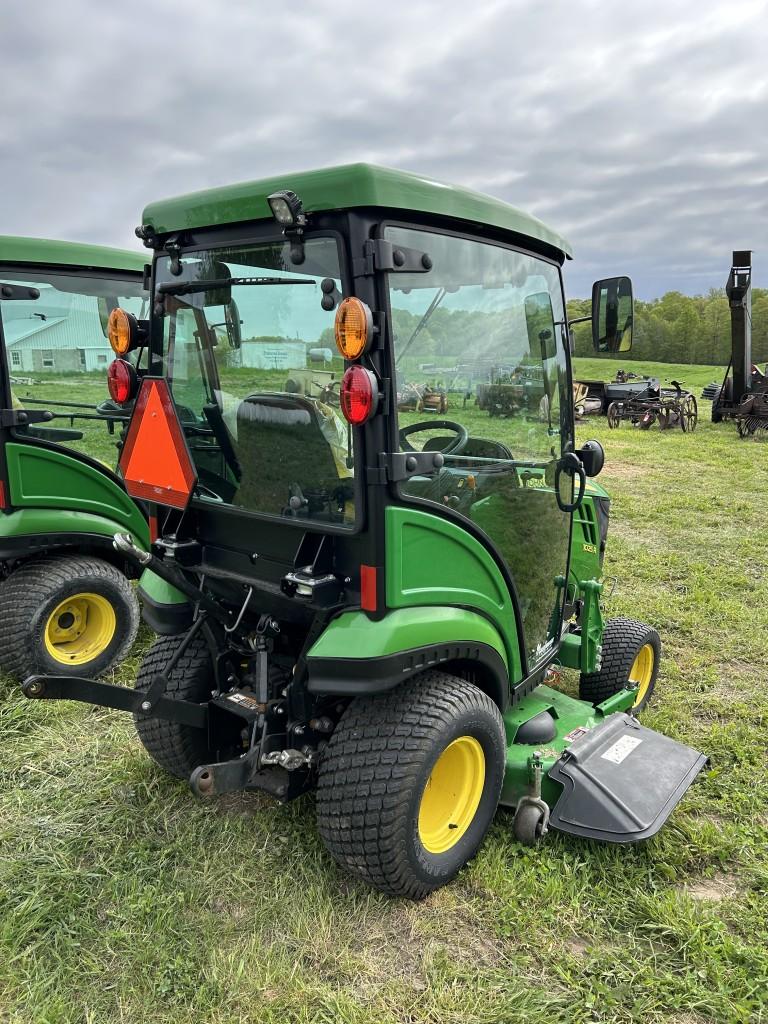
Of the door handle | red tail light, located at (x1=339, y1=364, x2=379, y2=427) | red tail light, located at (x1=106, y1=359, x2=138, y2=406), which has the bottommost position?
the door handle

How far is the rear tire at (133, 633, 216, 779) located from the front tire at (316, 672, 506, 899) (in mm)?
798

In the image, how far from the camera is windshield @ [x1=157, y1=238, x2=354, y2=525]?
233 centimetres

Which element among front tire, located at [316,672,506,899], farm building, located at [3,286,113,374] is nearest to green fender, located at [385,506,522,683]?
front tire, located at [316,672,506,899]

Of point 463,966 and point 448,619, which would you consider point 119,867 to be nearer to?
point 463,966

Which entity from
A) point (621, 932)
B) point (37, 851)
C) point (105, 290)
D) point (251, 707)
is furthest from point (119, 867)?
point (105, 290)

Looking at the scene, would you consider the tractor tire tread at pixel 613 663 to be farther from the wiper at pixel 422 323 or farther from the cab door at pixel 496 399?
the wiper at pixel 422 323

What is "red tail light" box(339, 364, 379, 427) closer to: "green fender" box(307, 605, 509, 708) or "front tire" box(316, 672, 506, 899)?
"green fender" box(307, 605, 509, 708)

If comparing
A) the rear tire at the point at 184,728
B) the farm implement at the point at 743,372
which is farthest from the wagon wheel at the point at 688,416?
the rear tire at the point at 184,728

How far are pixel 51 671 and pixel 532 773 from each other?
2.66 m

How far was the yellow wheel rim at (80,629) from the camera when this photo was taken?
422 centimetres

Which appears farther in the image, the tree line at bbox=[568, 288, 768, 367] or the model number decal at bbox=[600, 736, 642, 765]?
the tree line at bbox=[568, 288, 768, 367]

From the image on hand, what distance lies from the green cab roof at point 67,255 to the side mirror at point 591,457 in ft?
9.39

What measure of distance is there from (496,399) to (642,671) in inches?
77.6

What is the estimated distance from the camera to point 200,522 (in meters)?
2.93
